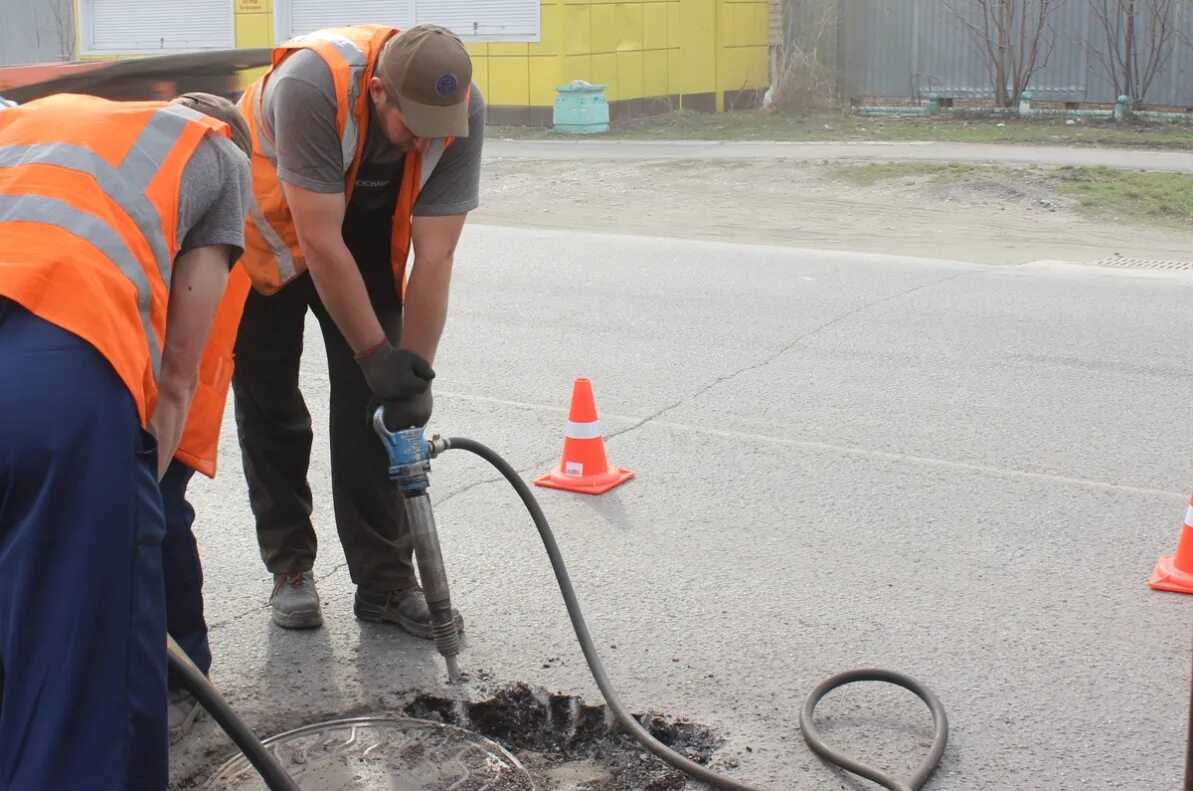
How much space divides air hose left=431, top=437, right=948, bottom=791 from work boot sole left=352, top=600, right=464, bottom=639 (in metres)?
0.43

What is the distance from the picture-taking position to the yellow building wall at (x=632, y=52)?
19844 mm

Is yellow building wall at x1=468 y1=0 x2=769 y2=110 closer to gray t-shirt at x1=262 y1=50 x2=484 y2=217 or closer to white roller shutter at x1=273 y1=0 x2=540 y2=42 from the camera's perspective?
white roller shutter at x1=273 y1=0 x2=540 y2=42

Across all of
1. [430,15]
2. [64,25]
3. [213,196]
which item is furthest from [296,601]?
[64,25]

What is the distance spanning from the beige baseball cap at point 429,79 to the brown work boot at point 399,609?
4.34 feet

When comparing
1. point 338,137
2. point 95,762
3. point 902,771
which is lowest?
point 902,771

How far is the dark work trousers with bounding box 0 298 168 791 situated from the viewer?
2.01m

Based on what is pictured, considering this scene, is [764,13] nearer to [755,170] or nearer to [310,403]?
[755,170]

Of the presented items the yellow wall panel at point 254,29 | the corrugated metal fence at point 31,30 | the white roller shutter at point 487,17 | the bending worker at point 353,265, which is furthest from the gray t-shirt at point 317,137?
the corrugated metal fence at point 31,30

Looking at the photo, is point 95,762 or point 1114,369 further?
point 1114,369

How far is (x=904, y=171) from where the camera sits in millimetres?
13969

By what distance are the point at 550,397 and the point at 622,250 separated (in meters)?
4.12

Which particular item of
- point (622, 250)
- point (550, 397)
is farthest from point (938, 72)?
→ point (550, 397)

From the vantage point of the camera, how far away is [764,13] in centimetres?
2280

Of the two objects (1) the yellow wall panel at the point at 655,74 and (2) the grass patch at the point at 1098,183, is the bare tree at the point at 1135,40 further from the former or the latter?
(1) the yellow wall panel at the point at 655,74
